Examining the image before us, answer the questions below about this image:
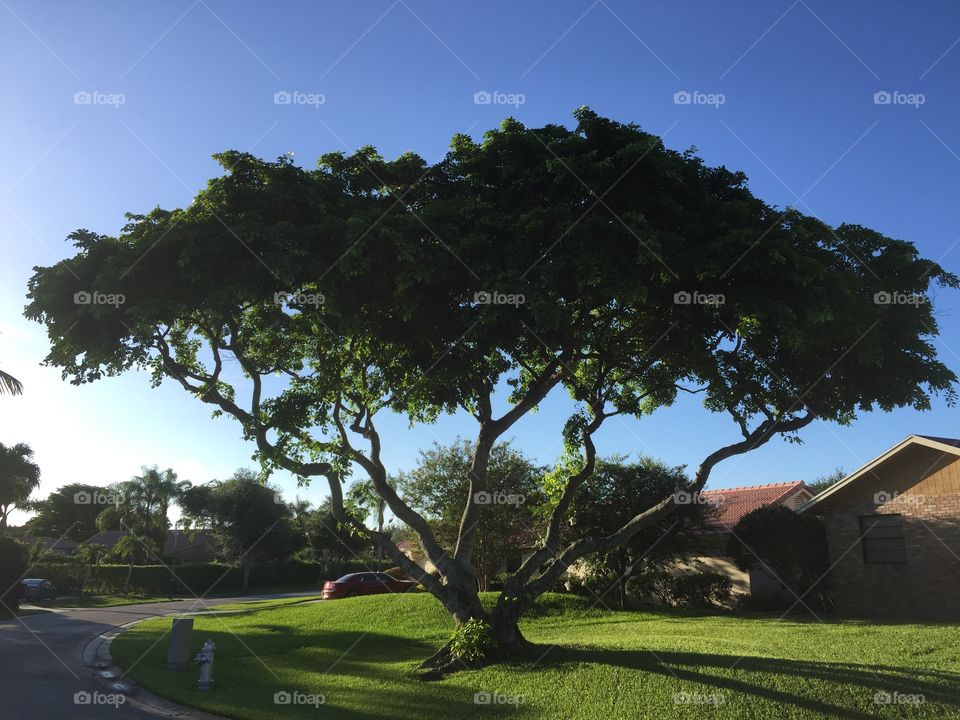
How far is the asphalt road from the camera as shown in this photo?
415 inches

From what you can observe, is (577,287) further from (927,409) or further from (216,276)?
(927,409)

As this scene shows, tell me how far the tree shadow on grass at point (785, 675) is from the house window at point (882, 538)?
12.4m

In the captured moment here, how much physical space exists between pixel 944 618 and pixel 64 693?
70.8 feet

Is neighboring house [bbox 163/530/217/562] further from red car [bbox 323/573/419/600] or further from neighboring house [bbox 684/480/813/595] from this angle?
neighboring house [bbox 684/480/813/595]

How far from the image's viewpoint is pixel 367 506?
15836 millimetres

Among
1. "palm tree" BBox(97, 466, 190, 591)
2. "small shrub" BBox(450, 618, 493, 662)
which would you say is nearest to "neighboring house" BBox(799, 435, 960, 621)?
"small shrub" BBox(450, 618, 493, 662)

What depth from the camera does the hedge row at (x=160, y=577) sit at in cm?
4603

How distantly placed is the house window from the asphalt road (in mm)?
20304

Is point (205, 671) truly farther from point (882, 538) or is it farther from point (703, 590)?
point (882, 538)

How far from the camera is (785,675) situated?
10.5 m

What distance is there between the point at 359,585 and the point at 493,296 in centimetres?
2608

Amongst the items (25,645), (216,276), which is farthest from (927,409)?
(25,645)

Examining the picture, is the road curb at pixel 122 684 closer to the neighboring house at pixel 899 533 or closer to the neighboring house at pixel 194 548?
the neighboring house at pixel 899 533

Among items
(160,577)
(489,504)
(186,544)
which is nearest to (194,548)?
(186,544)
